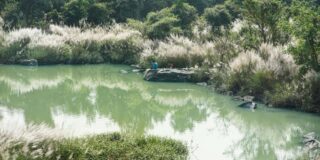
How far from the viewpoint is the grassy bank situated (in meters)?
6.75

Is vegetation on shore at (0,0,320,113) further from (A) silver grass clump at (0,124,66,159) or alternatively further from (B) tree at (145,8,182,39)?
(A) silver grass clump at (0,124,66,159)

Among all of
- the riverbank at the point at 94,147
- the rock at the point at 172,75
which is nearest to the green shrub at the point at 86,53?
the rock at the point at 172,75

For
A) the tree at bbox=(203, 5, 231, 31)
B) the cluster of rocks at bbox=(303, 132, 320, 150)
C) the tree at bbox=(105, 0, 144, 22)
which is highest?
the tree at bbox=(105, 0, 144, 22)

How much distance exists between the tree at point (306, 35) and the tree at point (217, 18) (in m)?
9.52

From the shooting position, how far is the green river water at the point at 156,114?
33.8 ft

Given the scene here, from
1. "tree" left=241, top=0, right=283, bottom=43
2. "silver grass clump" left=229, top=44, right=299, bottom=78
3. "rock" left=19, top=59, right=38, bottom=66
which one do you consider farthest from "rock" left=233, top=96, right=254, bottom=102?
"rock" left=19, top=59, right=38, bottom=66

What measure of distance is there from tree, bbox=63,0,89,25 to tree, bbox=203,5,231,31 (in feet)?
25.7

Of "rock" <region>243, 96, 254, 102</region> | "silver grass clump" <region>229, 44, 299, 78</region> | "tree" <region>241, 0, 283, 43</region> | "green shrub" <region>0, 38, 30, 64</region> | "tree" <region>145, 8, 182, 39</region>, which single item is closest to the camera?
"rock" <region>243, 96, 254, 102</region>

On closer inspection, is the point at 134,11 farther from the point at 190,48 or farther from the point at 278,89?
the point at 278,89

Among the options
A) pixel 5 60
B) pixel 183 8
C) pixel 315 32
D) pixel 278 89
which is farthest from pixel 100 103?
pixel 183 8

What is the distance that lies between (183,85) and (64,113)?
5173 mm

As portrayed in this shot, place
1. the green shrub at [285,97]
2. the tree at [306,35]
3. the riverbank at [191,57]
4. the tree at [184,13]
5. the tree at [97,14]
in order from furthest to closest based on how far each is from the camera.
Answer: the tree at [97,14]
the tree at [184,13]
the riverbank at [191,57]
the green shrub at [285,97]
the tree at [306,35]

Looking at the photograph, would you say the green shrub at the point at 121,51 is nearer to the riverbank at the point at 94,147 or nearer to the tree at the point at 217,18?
the tree at the point at 217,18

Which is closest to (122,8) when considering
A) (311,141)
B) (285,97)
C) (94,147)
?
(285,97)
